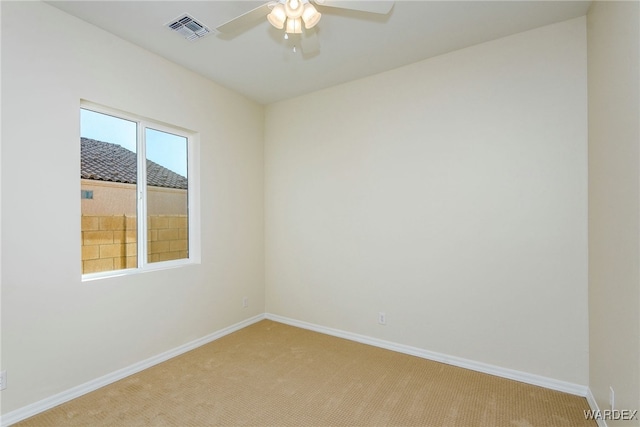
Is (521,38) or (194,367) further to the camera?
(194,367)

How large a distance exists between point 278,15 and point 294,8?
0.12m

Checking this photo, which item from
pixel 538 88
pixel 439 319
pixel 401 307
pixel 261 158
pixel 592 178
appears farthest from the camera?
pixel 261 158

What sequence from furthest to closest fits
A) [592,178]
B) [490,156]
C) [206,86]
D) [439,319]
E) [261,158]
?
1. [261,158]
2. [206,86]
3. [439,319]
4. [490,156]
5. [592,178]

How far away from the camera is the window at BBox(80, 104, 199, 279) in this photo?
2441 mm

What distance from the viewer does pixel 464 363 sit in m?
2.64

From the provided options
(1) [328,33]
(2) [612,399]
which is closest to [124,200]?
(1) [328,33]

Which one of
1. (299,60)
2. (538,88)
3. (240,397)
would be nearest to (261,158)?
(299,60)

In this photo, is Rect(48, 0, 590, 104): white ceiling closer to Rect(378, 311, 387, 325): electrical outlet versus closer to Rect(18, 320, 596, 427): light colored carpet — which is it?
Rect(378, 311, 387, 325): electrical outlet

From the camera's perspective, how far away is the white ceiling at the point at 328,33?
2.13 m

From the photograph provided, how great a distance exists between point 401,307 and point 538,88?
7.12 feet

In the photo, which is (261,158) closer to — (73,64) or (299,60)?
(299,60)

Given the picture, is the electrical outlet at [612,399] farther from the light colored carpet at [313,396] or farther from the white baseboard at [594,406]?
the light colored carpet at [313,396]

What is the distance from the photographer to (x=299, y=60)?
2846mm

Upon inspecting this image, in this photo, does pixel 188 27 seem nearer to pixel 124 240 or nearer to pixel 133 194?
pixel 133 194
